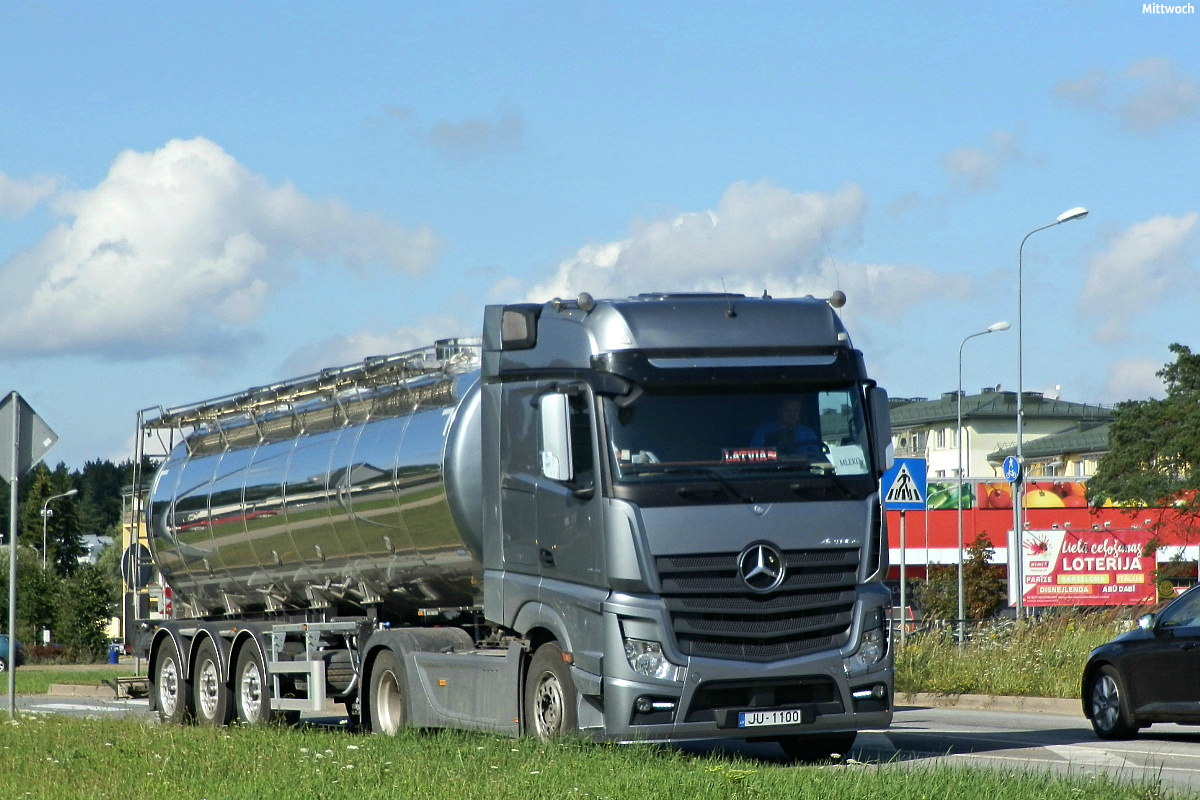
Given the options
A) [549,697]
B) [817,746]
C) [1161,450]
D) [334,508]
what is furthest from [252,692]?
[1161,450]

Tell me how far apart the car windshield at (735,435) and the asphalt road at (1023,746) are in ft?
6.92

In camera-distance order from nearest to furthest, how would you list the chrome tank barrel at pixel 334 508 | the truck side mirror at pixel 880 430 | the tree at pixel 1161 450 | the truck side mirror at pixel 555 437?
1. the truck side mirror at pixel 555 437
2. the truck side mirror at pixel 880 430
3. the chrome tank barrel at pixel 334 508
4. the tree at pixel 1161 450

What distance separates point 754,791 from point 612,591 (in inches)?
99.5

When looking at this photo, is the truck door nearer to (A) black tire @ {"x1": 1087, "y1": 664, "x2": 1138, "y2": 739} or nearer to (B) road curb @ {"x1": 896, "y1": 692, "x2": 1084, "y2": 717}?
(A) black tire @ {"x1": 1087, "y1": 664, "x2": 1138, "y2": 739}

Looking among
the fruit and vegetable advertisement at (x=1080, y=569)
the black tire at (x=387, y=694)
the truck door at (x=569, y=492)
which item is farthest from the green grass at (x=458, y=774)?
the fruit and vegetable advertisement at (x=1080, y=569)

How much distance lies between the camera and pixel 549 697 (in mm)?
11617

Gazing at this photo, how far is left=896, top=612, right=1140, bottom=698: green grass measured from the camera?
1914 cm

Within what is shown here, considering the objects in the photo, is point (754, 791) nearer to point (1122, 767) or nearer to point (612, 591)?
point (612, 591)

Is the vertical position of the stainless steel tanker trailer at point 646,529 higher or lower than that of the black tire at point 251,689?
higher

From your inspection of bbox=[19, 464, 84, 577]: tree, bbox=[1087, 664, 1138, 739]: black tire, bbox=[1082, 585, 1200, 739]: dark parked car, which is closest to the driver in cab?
bbox=[1082, 585, 1200, 739]: dark parked car

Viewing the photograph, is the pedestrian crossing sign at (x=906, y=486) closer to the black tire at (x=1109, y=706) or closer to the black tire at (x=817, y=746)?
the black tire at (x=1109, y=706)

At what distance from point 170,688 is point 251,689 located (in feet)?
7.30

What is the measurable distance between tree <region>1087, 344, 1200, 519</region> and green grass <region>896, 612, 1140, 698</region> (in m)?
38.7

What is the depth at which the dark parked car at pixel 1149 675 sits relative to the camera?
552 inches
